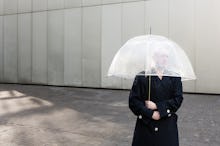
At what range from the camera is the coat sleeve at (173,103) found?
3.42m

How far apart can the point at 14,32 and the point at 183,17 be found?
929 cm

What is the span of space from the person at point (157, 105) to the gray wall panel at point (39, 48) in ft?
48.5

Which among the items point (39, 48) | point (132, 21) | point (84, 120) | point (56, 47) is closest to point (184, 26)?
point (132, 21)

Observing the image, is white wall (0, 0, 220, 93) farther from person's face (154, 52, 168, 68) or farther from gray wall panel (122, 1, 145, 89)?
person's face (154, 52, 168, 68)

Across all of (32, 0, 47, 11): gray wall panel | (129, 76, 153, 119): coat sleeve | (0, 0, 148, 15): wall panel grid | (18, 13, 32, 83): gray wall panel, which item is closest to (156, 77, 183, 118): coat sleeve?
(129, 76, 153, 119): coat sleeve

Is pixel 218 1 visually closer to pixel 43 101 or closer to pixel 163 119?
pixel 43 101

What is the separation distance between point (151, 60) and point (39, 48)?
15.2 meters

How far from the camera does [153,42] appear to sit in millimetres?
3477

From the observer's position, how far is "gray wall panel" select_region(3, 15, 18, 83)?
62.6 ft

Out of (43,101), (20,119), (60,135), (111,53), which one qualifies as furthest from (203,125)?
(111,53)

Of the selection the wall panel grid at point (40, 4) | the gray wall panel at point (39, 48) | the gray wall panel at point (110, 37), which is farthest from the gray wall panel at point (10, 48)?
the gray wall panel at point (110, 37)

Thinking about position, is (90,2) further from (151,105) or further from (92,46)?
(151,105)

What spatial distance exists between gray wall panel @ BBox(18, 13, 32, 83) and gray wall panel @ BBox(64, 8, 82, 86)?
2.44m

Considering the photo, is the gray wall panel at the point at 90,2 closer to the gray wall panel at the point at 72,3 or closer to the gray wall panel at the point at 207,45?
the gray wall panel at the point at 72,3
